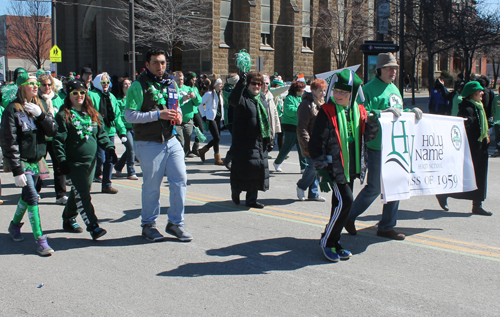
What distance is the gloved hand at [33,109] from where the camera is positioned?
508 centimetres

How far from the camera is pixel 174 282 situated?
4.48 meters

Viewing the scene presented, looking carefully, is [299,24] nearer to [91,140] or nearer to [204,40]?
[204,40]

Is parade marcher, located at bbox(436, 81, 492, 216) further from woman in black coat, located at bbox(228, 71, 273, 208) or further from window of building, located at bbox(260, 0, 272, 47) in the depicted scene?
window of building, located at bbox(260, 0, 272, 47)

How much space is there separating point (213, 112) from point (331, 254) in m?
7.13

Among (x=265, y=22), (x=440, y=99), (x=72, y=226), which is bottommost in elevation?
(x=72, y=226)

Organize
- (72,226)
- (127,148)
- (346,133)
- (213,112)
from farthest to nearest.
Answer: (213,112)
(127,148)
(72,226)
(346,133)

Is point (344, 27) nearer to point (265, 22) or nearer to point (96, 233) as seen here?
point (265, 22)

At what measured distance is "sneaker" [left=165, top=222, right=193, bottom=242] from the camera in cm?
567

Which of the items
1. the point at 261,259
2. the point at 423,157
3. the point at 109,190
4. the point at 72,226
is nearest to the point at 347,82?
the point at 423,157

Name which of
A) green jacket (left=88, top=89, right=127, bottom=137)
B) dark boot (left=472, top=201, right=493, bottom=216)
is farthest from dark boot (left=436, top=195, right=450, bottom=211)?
green jacket (left=88, top=89, right=127, bottom=137)

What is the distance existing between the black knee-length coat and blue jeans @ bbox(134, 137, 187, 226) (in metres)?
1.67

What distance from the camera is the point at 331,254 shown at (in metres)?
4.99

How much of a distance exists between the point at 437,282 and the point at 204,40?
34805 mm

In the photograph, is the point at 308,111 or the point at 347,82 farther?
the point at 308,111
